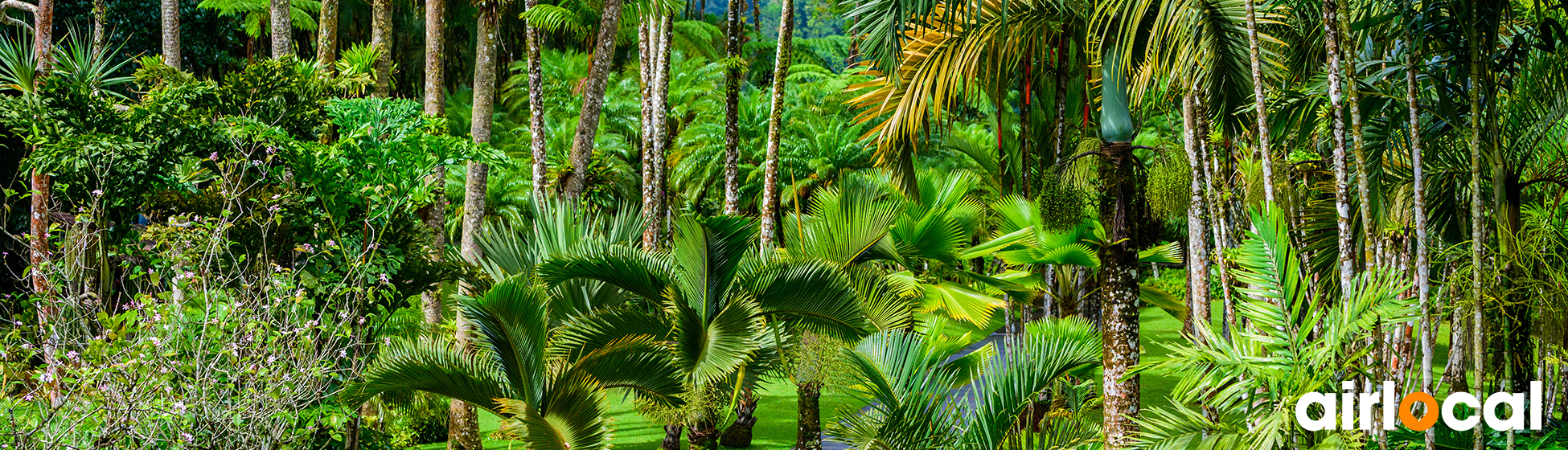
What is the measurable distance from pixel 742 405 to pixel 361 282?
14.3 ft

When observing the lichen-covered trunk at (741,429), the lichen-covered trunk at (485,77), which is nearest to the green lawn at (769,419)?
the lichen-covered trunk at (741,429)

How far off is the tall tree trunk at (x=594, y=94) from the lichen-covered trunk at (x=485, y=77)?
0.91 meters

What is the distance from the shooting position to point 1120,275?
289 inches

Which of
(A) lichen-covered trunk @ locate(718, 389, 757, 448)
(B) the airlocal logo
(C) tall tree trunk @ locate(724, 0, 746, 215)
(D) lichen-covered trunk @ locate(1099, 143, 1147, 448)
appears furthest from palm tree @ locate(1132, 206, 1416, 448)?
(C) tall tree trunk @ locate(724, 0, 746, 215)

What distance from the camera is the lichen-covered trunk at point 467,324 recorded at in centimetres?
970

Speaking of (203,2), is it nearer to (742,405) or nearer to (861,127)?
(742,405)

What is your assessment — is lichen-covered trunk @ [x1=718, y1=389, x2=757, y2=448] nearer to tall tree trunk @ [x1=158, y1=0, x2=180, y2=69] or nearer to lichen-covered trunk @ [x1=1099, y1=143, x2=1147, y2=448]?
lichen-covered trunk @ [x1=1099, y1=143, x2=1147, y2=448]

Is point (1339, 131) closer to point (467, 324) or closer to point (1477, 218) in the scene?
point (1477, 218)

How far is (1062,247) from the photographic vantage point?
9.16 metres

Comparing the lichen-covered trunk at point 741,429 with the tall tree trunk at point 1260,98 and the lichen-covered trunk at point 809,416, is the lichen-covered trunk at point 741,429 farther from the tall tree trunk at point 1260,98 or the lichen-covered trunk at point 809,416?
the tall tree trunk at point 1260,98

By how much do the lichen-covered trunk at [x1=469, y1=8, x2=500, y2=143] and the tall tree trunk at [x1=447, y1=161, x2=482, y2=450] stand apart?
1.8 inches

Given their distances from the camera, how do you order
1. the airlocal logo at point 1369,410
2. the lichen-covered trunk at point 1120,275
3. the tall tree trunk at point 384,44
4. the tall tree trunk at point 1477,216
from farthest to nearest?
the tall tree trunk at point 384,44 → the lichen-covered trunk at point 1120,275 → the tall tree trunk at point 1477,216 → the airlocal logo at point 1369,410

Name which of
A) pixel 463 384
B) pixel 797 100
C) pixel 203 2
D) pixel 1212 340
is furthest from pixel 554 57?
pixel 1212 340

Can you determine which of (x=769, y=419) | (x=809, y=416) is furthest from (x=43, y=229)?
(x=769, y=419)
